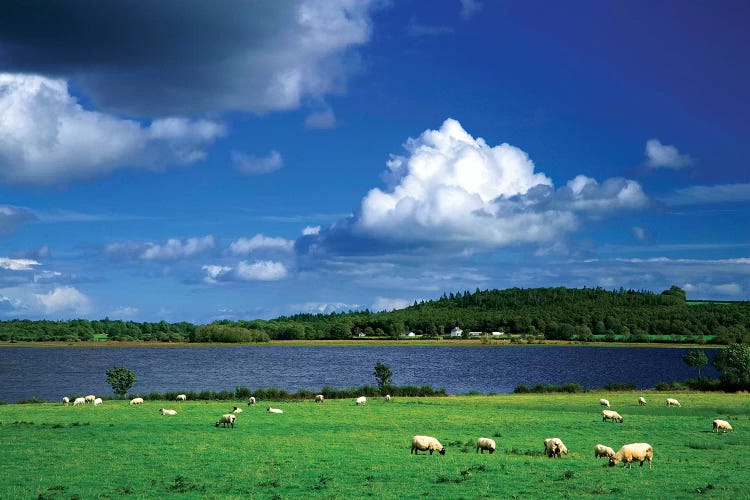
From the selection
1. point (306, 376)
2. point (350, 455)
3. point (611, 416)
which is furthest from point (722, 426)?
point (306, 376)

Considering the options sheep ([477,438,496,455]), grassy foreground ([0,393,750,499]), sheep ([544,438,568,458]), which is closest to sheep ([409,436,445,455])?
grassy foreground ([0,393,750,499])

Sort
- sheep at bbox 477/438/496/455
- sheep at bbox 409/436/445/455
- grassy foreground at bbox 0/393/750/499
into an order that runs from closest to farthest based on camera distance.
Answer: grassy foreground at bbox 0/393/750/499 < sheep at bbox 409/436/445/455 < sheep at bbox 477/438/496/455

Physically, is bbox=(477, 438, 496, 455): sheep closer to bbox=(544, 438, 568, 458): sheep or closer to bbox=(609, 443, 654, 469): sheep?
bbox=(544, 438, 568, 458): sheep

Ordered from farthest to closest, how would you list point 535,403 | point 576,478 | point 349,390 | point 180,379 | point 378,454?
1. point 180,379
2. point 349,390
3. point 535,403
4. point 378,454
5. point 576,478

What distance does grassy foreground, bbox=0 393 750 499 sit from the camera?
25.1m

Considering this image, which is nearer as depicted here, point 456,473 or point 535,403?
point 456,473

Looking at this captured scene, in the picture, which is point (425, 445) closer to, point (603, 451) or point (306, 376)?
point (603, 451)

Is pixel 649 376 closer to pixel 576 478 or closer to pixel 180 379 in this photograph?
pixel 180 379

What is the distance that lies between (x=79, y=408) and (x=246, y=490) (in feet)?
140

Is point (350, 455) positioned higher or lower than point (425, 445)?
lower

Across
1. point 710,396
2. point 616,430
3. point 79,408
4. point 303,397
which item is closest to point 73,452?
point 79,408

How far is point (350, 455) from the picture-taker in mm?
33219

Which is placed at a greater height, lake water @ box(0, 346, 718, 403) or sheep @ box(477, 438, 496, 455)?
sheep @ box(477, 438, 496, 455)

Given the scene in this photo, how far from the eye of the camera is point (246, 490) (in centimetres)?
2494
